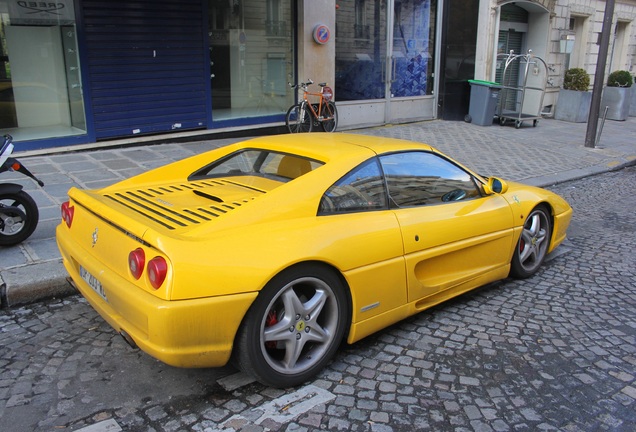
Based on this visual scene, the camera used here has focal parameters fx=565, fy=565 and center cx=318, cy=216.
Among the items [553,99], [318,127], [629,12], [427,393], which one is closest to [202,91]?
[318,127]

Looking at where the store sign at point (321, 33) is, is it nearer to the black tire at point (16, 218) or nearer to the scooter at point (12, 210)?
the scooter at point (12, 210)

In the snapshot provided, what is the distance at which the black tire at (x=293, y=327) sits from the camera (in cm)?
299

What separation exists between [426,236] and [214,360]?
165 cm

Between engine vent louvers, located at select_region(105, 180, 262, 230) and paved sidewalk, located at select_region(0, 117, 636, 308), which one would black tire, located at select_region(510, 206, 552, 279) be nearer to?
engine vent louvers, located at select_region(105, 180, 262, 230)

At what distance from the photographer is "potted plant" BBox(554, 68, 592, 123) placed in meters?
15.7

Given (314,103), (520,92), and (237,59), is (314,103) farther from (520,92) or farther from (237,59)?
(520,92)

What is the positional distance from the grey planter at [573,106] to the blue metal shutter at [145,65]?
10841 mm

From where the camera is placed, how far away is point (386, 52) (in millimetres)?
13172

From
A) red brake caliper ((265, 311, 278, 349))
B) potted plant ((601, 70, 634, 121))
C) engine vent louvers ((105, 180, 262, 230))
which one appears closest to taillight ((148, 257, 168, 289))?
engine vent louvers ((105, 180, 262, 230))

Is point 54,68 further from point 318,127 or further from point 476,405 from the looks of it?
point 476,405

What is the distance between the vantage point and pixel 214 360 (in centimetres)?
295

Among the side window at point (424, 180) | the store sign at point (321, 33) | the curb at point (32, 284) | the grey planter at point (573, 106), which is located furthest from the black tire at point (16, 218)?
the grey planter at point (573, 106)

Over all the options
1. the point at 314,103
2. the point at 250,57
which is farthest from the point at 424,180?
the point at 250,57

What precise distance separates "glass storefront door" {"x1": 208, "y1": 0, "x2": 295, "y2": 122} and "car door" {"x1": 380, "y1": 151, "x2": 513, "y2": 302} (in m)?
7.12
